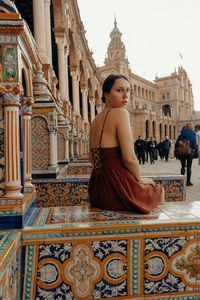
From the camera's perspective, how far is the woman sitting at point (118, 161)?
2215 millimetres

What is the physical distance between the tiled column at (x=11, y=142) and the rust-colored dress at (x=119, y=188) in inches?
29.7

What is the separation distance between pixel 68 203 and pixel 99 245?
2500 millimetres

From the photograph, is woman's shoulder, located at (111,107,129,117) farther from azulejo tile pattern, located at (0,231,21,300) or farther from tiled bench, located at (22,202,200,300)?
azulejo tile pattern, located at (0,231,21,300)

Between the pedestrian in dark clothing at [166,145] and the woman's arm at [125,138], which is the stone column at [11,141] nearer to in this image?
the woman's arm at [125,138]

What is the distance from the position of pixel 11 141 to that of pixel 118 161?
3.17 feet

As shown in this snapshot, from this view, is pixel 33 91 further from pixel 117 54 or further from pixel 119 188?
pixel 117 54

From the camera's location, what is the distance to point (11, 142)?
2.04 m

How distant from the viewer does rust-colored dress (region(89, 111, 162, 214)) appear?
7.34ft

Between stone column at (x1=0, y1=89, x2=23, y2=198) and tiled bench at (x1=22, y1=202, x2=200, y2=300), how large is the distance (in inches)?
14.1

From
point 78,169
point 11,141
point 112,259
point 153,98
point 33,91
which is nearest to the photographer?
point 112,259

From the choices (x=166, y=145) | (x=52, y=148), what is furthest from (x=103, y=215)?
(x=166, y=145)

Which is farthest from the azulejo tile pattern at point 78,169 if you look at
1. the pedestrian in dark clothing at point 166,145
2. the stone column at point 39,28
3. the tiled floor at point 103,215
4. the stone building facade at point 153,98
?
the stone building facade at point 153,98

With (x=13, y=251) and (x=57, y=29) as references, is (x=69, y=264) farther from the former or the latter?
(x=57, y=29)

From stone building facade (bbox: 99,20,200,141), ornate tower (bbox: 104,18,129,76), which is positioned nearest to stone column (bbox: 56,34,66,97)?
stone building facade (bbox: 99,20,200,141)
